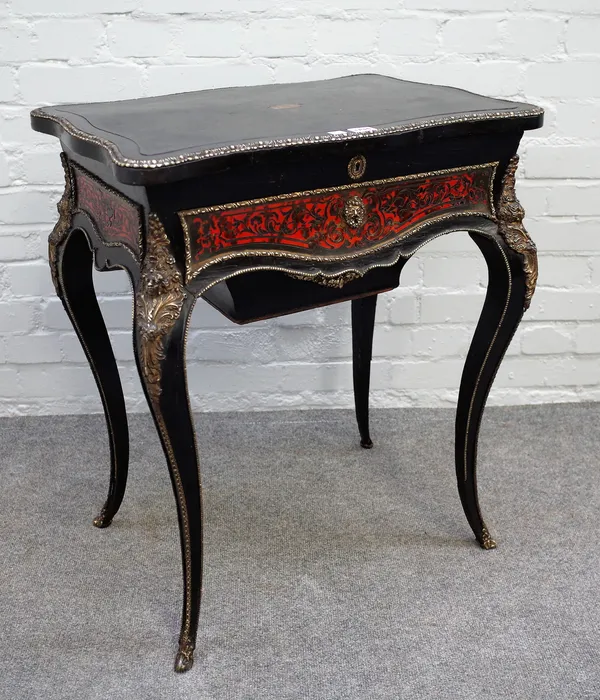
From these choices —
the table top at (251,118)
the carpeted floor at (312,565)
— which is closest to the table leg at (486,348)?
the carpeted floor at (312,565)

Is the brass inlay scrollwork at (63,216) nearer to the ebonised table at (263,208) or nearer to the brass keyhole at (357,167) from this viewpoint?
the ebonised table at (263,208)

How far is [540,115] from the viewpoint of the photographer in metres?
1.19

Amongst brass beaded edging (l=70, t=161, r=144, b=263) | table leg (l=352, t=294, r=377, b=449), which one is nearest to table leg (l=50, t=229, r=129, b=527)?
brass beaded edging (l=70, t=161, r=144, b=263)

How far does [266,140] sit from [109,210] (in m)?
0.26

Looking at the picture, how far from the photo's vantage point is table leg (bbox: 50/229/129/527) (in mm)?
1322

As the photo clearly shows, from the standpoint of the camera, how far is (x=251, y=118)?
112 cm

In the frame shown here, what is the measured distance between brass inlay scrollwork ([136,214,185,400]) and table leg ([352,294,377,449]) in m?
0.70

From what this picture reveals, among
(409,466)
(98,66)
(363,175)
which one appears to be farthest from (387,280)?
(98,66)

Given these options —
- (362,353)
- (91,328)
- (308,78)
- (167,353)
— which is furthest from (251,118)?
(362,353)

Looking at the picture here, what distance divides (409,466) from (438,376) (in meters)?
0.32

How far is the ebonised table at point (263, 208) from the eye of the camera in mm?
1005

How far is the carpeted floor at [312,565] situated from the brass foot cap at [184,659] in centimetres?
1

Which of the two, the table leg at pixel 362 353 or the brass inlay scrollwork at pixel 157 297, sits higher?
the brass inlay scrollwork at pixel 157 297

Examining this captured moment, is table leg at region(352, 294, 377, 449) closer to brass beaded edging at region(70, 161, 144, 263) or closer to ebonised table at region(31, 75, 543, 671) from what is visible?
ebonised table at region(31, 75, 543, 671)
